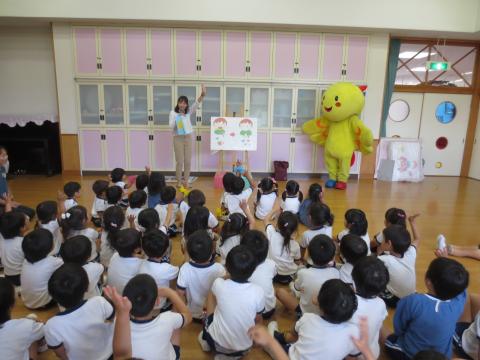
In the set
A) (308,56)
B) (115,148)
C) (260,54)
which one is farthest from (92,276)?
(308,56)

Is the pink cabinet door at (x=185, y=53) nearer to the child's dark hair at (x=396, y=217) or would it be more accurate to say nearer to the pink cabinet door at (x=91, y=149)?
the pink cabinet door at (x=91, y=149)

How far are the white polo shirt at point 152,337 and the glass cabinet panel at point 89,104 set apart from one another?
5.59 metres

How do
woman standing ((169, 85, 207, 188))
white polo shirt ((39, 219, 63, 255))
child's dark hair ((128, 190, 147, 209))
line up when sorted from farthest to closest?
woman standing ((169, 85, 207, 188))
child's dark hair ((128, 190, 147, 209))
white polo shirt ((39, 219, 63, 255))

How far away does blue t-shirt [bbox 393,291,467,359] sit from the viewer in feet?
4.82

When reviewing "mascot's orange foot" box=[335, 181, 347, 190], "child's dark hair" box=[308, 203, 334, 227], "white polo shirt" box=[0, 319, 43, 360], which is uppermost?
"child's dark hair" box=[308, 203, 334, 227]

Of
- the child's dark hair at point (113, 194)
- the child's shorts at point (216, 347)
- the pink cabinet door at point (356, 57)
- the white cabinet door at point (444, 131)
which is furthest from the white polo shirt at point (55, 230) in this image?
the white cabinet door at point (444, 131)

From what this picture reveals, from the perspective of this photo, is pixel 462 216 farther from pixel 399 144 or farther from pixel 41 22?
pixel 41 22

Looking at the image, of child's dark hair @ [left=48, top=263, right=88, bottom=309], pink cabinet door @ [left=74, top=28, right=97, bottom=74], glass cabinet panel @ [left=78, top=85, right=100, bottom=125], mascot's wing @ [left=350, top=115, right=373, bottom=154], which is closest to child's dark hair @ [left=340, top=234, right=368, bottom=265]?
child's dark hair @ [left=48, top=263, right=88, bottom=309]

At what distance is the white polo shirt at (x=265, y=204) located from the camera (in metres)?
3.55

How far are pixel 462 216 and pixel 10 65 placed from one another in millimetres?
7754

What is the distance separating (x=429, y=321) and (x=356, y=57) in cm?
558

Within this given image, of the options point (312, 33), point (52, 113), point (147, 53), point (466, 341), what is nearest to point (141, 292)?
point (466, 341)

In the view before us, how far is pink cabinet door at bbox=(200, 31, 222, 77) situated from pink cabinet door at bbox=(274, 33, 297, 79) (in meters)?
1.01

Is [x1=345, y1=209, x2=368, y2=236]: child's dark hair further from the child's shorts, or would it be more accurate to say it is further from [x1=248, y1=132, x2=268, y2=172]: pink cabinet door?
[x1=248, y1=132, x2=268, y2=172]: pink cabinet door
